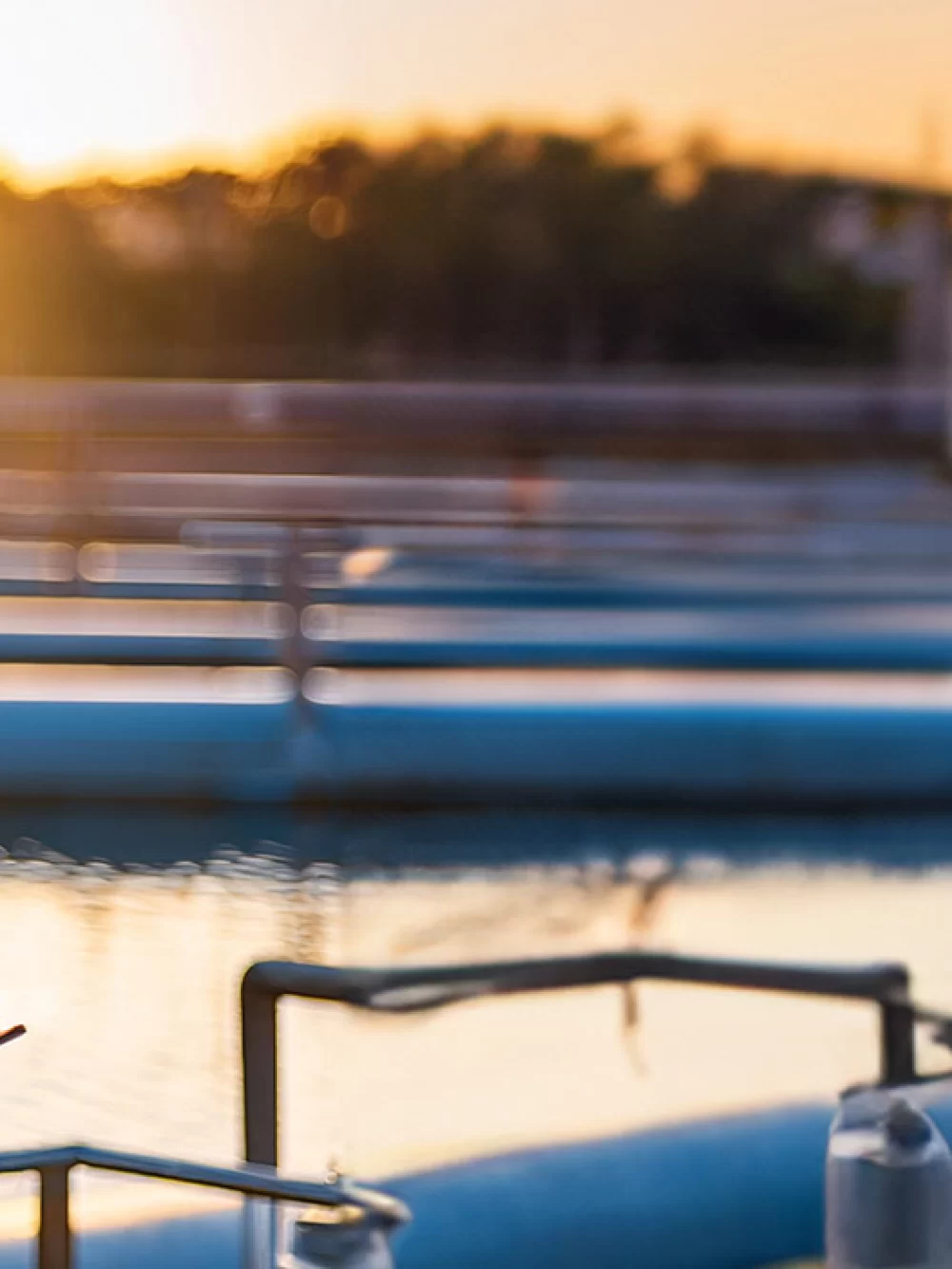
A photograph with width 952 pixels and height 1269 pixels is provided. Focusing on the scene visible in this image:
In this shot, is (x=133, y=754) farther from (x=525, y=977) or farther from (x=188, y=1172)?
(x=188, y=1172)

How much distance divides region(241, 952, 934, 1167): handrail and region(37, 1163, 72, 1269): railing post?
0.62 ft

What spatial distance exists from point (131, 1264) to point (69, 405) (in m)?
5.51

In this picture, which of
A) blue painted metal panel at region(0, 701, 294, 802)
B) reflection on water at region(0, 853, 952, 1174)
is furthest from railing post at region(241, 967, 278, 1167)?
blue painted metal panel at region(0, 701, 294, 802)

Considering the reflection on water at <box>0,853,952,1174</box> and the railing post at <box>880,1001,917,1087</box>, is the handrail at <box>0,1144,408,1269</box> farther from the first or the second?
the reflection on water at <box>0,853,952,1174</box>

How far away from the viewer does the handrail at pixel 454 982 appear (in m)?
1.24

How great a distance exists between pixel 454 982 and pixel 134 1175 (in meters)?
0.26

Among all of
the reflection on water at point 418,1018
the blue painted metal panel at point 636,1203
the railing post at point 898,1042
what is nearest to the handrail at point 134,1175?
the railing post at point 898,1042

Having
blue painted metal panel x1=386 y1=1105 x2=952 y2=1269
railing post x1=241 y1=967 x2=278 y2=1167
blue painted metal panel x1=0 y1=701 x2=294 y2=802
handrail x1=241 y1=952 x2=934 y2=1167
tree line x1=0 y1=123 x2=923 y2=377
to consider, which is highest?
tree line x1=0 y1=123 x2=923 y2=377

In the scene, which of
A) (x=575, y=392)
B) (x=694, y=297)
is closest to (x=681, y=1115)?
(x=575, y=392)

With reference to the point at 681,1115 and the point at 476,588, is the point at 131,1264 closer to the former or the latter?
the point at 681,1115

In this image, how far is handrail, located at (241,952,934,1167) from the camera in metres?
1.24

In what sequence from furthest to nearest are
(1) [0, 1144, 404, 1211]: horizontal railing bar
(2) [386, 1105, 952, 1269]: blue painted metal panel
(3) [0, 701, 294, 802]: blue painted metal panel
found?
(3) [0, 701, 294, 802]: blue painted metal panel, (2) [386, 1105, 952, 1269]: blue painted metal panel, (1) [0, 1144, 404, 1211]: horizontal railing bar

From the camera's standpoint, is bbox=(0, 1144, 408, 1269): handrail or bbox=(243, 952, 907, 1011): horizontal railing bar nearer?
bbox=(0, 1144, 408, 1269): handrail

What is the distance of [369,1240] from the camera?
3.62 ft
